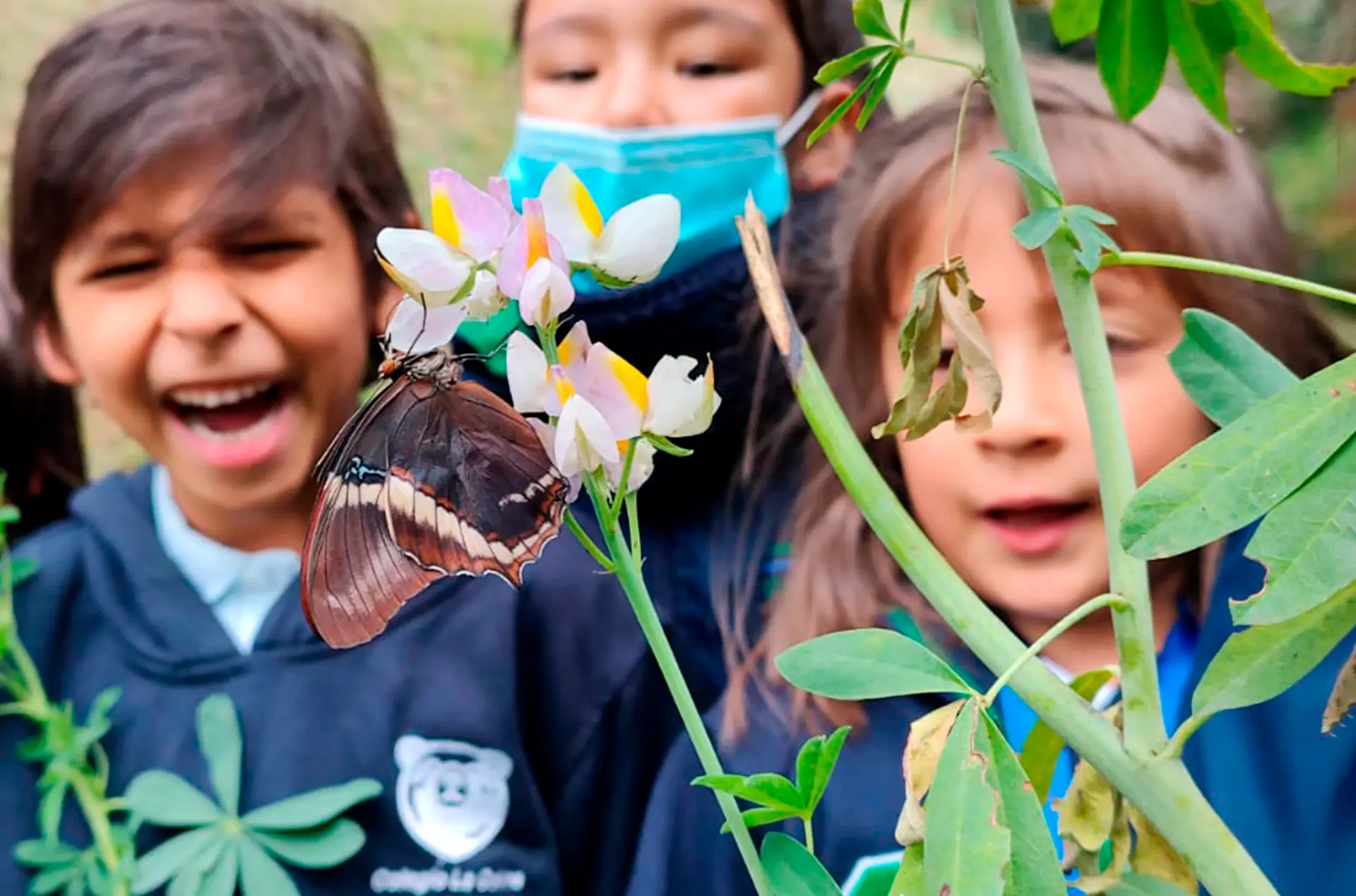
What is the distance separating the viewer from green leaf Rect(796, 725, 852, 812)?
378 mm

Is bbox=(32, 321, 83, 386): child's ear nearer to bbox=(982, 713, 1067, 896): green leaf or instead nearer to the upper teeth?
the upper teeth

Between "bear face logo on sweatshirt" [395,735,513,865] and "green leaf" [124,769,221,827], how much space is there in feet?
0.54

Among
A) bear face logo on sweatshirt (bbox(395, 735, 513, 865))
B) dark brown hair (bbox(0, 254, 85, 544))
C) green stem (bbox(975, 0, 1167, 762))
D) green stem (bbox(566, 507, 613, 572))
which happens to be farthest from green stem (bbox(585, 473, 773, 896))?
dark brown hair (bbox(0, 254, 85, 544))

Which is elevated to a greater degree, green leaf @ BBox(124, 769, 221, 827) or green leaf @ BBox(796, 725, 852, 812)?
green leaf @ BBox(796, 725, 852, 812)

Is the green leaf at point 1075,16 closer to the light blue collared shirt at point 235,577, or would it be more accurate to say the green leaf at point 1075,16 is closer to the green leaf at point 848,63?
the green leaf at point 848,63

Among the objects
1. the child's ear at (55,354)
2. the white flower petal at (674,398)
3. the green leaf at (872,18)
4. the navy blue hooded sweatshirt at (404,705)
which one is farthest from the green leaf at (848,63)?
the child's ear at (55,354)

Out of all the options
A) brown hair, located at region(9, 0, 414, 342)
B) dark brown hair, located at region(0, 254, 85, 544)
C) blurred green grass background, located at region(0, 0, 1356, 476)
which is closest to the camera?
brown hair, located at region(9, 0, 414, 342)

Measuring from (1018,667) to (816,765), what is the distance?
9cm

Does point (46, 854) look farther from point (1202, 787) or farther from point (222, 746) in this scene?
point (1202, 787)

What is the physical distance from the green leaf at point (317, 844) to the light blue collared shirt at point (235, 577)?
0.22 metres

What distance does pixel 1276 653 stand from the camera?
1.13 feet

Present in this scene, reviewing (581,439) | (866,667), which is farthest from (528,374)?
(866,667)

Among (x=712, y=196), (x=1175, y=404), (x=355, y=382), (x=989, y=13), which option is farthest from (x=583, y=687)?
(x=989, y=13)

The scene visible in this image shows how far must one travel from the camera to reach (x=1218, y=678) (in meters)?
0.35
